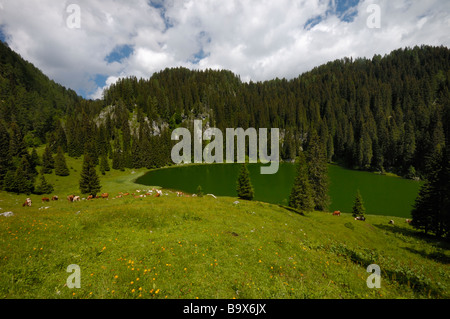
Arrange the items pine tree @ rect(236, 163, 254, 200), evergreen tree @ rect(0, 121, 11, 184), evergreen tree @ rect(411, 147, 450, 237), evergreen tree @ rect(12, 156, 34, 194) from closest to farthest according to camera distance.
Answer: evergreen tree @ rect(411, 147, 450, 237), pine tree @ rect(236, 163, 254, 200), evergreen tree @ rect(12, 156, 34, 194), evergreen tree @ rect(0, 121, 11, 184)

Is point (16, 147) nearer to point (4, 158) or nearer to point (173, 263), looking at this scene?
point (4, 158)

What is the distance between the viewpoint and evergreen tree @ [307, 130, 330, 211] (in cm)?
4631

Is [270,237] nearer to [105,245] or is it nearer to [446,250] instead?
[105,245]

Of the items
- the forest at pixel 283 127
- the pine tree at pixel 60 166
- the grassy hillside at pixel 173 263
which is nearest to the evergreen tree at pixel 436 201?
the grassy hillside at pixel 173 263

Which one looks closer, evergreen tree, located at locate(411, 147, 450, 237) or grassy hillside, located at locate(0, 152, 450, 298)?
grassy hillside, located at locate(0, 152, 450, 298)

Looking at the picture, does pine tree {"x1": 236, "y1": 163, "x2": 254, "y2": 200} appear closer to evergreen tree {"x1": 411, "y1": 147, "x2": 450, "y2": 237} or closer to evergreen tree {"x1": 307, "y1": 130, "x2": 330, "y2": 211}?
evergreen tree {"x1": 307, "y1": 130, "x2": 330, "y2": 211}

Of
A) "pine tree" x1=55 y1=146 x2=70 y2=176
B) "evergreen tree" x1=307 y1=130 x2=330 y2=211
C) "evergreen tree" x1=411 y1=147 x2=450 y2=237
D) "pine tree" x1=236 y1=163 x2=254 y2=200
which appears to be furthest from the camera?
"pine tree" x1=55 y1=146 x2=70 y2=176

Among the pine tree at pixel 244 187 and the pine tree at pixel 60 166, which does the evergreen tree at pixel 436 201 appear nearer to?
the pine tree at pixel 244 187

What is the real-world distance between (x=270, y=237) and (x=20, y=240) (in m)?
17.3

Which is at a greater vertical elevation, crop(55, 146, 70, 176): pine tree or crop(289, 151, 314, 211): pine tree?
crop(55, 146, 70, 176): pine tree

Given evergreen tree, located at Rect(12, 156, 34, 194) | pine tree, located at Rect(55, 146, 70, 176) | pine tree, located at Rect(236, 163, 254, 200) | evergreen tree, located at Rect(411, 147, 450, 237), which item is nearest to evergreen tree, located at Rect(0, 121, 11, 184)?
evergreen tree, located at Rect(12, 156, 34, 194)

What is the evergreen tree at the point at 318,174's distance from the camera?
46.3 m

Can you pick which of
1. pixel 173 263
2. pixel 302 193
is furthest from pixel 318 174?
pixel 173 263
